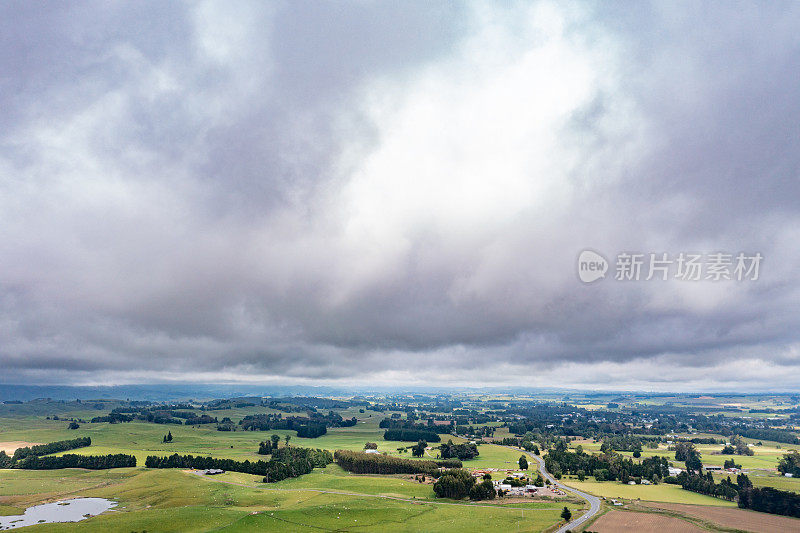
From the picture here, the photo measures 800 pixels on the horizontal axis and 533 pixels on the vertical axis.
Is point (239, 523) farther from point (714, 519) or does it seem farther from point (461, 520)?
point (714, 519)

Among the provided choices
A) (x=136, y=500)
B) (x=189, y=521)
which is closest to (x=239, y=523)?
(x=189, y=521)

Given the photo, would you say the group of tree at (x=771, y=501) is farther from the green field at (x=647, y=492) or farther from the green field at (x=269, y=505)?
the green field at (x=269, y=505)

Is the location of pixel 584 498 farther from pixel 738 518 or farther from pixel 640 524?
pixel 738 518

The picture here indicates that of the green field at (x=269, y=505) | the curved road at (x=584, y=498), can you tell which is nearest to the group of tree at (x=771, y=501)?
the curved road at (x=584, y=498)

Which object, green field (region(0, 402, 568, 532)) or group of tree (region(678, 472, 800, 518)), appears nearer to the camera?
green field (region(0, 402, 568, 532))

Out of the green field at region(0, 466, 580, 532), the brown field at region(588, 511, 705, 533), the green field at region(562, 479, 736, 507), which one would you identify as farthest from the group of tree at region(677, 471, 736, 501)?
the green field at region(0, 466, 580, 532)

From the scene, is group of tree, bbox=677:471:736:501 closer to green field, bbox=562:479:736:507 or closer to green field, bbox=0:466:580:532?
green field, bbox=562:479:736:507
